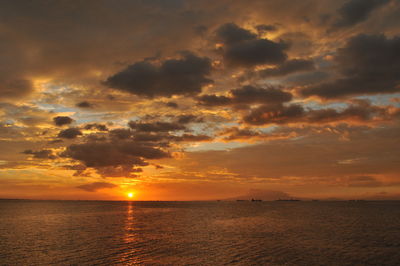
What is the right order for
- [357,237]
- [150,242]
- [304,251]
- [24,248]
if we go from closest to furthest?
[304,251]
[24,248]
[150,242]
[357,237]

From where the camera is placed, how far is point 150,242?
64625 millimetres

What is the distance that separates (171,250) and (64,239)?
27.4 meters

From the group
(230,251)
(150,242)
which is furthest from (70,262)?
(230,251)

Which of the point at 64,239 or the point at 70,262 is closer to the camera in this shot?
the point at 70,262

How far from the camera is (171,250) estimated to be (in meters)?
55.0

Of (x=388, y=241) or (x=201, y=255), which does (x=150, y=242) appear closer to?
(x=201, y=255)

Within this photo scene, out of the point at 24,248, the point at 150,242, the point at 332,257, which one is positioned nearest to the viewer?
the point at 332,257

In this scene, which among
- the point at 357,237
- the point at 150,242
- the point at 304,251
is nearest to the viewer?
the point at 304,251

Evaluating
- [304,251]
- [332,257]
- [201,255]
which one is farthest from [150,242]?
[332,257]

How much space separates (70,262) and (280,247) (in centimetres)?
3537

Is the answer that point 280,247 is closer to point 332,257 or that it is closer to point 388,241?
point 332,257

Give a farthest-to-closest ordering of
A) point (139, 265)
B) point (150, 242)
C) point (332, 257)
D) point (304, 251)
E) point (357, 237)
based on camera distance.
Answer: point (357, 237)
point (150, 242)
point (304, 251)
point (332, 257)
point (139, 265)

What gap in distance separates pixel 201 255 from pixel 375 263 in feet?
84.1

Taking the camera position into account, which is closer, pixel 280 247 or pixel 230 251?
pixel 230 251
